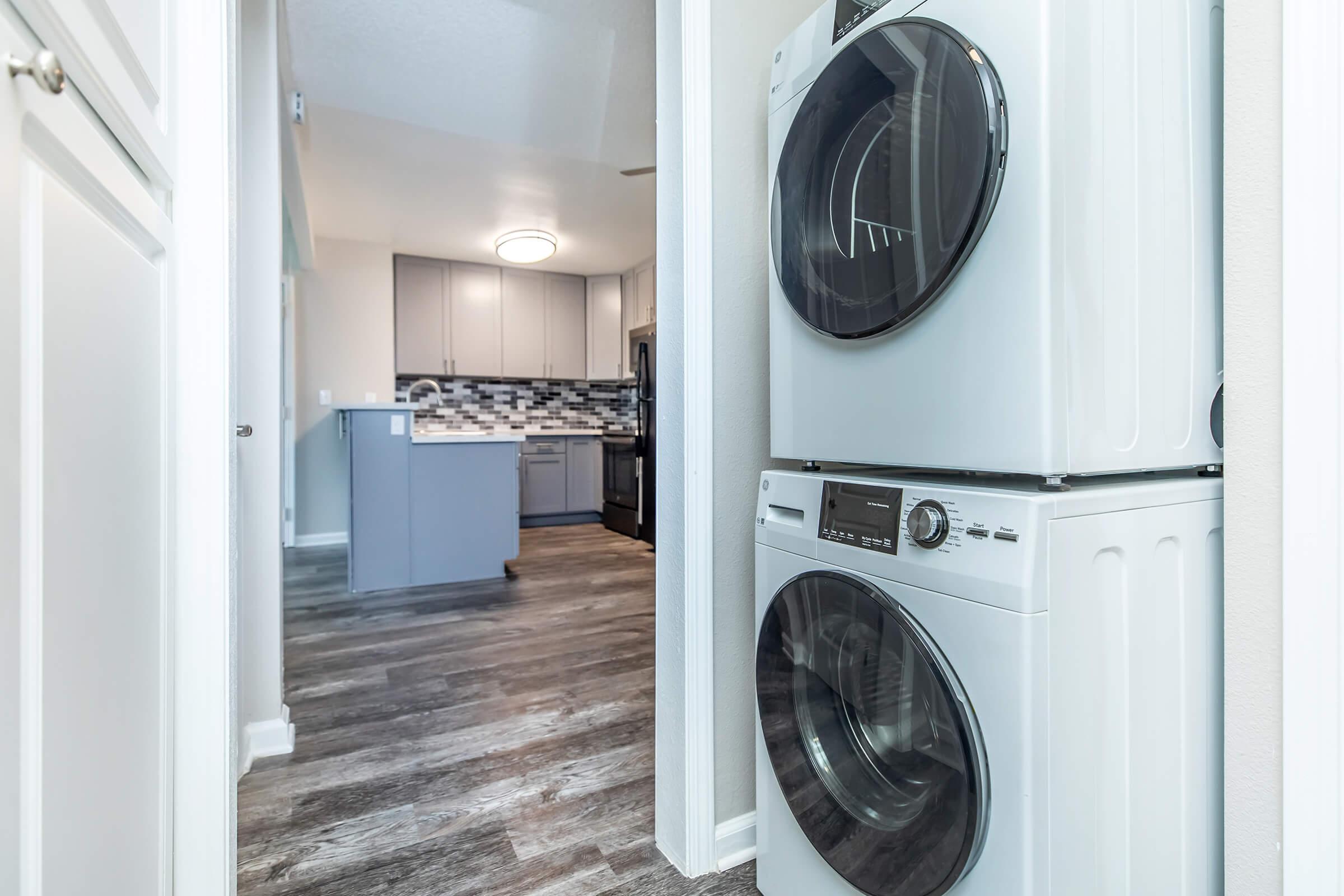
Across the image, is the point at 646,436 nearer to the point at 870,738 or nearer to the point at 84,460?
the point at 870,738

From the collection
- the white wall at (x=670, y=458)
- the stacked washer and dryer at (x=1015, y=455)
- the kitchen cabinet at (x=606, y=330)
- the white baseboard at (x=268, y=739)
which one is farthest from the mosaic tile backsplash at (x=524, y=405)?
the stacked washer and dryer at (x=1015, y=455)

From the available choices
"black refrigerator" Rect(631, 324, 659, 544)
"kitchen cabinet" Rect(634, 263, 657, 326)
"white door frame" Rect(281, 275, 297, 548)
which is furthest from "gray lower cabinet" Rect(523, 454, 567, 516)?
"white door frame" Rect(281, 275, 297, 548)

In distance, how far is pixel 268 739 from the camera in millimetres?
1777

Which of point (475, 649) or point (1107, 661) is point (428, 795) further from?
point (1107, 661)

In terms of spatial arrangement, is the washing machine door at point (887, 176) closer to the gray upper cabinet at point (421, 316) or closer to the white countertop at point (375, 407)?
the white countertop at point (375, 407)

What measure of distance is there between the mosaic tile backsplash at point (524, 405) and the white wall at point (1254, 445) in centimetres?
553

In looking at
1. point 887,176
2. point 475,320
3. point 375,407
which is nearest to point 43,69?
point 887,176

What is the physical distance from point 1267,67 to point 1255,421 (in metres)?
0.45

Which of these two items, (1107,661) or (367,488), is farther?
(367,488)

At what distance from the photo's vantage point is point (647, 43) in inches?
93.4

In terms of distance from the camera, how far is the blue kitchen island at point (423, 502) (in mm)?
3471
